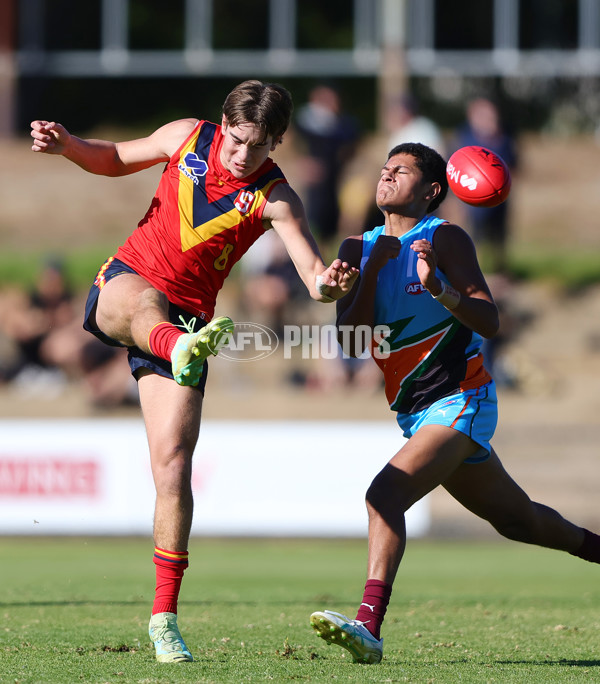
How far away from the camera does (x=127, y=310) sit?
5.47m

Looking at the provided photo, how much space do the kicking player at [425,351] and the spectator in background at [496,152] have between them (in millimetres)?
8396

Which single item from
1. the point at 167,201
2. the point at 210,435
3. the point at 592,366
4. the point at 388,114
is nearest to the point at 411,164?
the point at 167,201

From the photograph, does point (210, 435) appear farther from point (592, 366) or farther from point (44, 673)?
point (44, 673)

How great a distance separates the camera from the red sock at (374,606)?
5.11 metres

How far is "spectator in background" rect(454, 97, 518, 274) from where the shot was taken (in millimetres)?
14688

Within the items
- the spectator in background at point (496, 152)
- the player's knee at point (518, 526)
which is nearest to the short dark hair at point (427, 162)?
the player's knee at point (518, 526)

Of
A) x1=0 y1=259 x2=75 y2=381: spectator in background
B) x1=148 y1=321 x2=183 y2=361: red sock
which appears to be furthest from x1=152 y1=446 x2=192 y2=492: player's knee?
x1=0 y1=259 x2=75 y2=381: spectator in background

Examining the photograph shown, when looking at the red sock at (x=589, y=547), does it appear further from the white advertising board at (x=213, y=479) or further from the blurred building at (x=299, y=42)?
the blurred building at (x=299, y=42)

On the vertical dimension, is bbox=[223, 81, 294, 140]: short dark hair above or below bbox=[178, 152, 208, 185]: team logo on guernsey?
above

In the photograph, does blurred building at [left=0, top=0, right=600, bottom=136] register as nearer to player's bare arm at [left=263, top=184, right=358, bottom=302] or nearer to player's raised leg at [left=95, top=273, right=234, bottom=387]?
player's bare arm at [left=263, top=184, right=358, bottom=302]

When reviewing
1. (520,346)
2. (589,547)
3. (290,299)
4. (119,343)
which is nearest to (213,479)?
(290,299)

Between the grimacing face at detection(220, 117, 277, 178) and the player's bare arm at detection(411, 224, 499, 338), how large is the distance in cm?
85

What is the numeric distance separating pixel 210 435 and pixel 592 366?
6.58 meters

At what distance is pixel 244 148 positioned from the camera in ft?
17.9
